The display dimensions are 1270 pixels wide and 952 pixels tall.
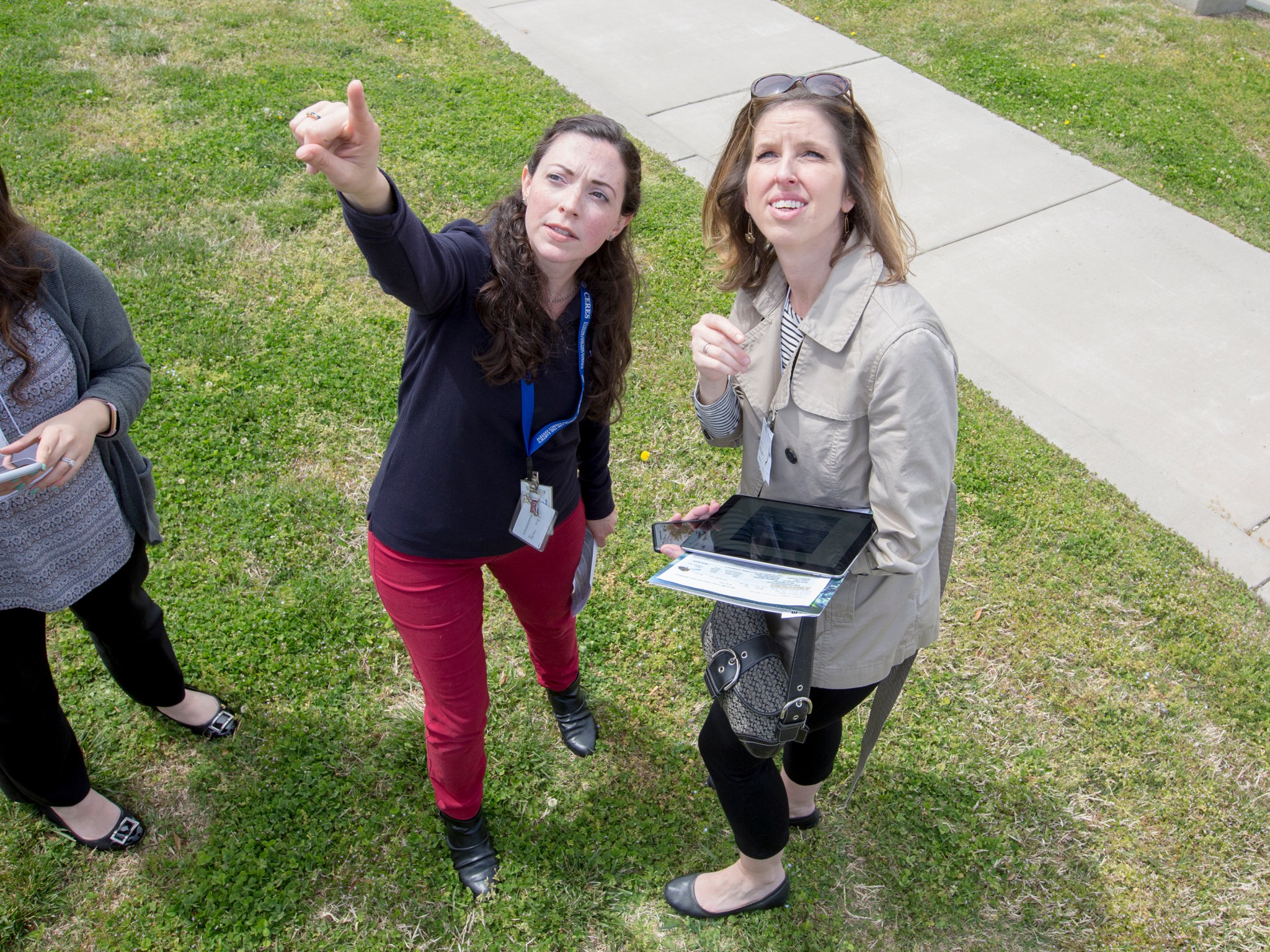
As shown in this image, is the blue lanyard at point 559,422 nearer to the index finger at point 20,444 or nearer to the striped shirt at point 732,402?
the striped shirt at point 732,402

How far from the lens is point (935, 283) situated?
5.35 metres

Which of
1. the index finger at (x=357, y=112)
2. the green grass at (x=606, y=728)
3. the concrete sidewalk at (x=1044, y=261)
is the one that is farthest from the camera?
the concrete sidewalk at (x=1044, y=261)

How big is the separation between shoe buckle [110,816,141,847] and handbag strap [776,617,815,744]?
2041 millimetres

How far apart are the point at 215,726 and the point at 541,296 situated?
6.53ft

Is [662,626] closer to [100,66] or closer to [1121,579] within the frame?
[1121,579]

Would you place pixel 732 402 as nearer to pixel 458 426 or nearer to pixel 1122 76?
pixel 458 426

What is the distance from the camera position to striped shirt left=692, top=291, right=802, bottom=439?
2162mm

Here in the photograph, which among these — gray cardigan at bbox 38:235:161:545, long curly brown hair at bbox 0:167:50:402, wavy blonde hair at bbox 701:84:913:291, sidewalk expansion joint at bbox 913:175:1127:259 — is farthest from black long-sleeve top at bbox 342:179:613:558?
sidewalk expansion joint at bbox 913:175:1127:259

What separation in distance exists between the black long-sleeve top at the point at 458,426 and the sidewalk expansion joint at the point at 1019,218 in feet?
12.4

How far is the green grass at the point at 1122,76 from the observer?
6.28m

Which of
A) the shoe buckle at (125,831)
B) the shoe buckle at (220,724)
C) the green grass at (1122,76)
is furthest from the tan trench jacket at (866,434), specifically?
the green grass at (1122,76)

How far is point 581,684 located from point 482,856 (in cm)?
74

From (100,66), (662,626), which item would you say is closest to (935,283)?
(662,626)

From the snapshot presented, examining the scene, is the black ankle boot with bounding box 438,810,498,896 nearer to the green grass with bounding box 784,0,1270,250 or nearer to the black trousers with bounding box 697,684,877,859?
the black trousers with bounding box 697,684,877,859
